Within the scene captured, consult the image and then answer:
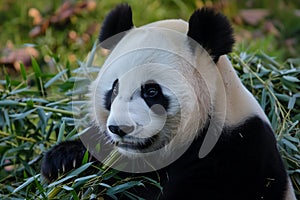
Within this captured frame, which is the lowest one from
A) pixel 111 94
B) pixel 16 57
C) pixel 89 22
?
pixel 89 22

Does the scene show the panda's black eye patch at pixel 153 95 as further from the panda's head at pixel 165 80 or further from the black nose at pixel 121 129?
the black nose at pixel 121 129

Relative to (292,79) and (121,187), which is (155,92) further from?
(292,79)

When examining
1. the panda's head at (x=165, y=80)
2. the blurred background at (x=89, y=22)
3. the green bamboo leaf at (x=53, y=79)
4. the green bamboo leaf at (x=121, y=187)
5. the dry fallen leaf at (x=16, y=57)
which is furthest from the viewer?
the blurred background at (x=89, y=22)

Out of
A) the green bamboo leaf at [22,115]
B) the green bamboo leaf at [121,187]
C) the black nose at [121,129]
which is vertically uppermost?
the black nose at [121,129]

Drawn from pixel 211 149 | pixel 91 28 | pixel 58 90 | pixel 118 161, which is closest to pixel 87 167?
pixel 118 161

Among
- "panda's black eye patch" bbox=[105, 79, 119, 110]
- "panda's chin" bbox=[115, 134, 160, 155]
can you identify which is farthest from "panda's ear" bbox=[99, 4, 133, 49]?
"panda's chin" bbox=[115, 134, 160, 155]

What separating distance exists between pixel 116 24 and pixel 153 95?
402mm

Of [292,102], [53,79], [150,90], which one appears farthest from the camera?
[53,79]

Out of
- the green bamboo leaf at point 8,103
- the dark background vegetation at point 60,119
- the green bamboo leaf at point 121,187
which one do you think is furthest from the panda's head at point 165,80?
the green bamboo leaf at point 8,103

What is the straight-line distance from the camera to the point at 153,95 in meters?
2.31

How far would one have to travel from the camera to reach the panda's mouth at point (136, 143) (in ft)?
7.50

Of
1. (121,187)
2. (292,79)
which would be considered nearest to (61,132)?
(121,187)

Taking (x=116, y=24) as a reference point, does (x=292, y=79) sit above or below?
below

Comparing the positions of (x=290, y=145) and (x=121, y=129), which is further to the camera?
(x=290, y=145)
